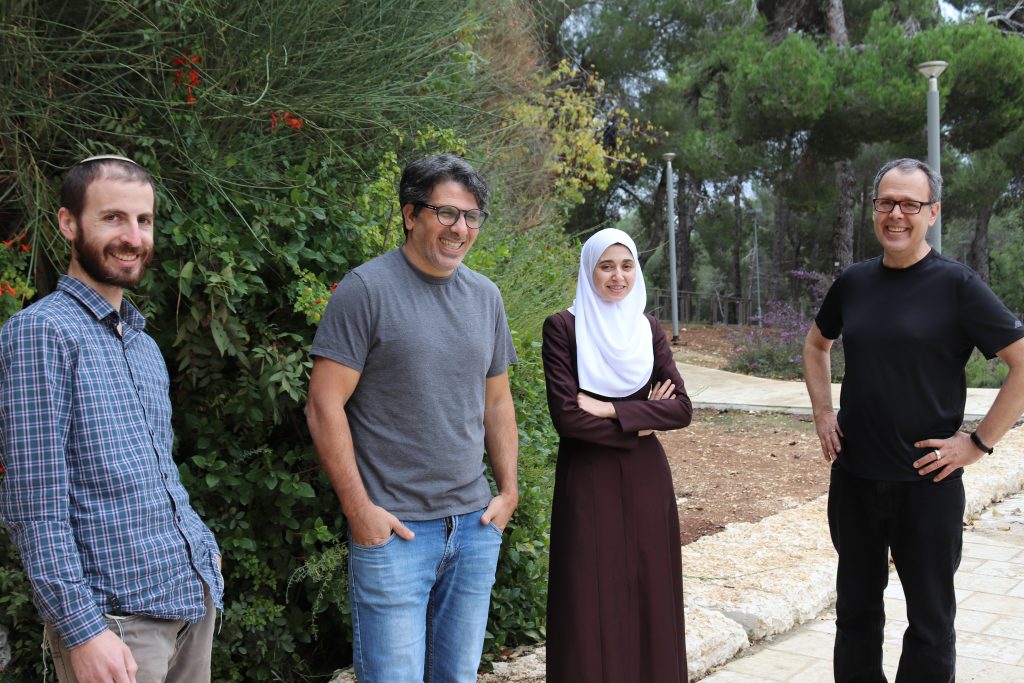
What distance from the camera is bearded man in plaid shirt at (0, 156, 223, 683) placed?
1855 mm

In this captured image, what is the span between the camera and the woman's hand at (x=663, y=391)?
10.5 ft

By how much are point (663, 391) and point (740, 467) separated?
612 cm

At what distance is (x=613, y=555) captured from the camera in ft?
10.1

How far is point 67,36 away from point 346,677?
7.95ft

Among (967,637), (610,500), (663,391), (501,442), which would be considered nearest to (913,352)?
(663,391)

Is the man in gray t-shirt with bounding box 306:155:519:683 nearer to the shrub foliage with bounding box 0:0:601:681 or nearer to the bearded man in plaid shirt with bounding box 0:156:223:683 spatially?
the bearded man in plaid shirt with bounding box 0:156:223:683

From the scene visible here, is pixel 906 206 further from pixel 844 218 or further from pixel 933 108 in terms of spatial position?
pixel 844 218

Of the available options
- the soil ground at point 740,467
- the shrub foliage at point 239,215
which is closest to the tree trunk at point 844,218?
the soil ground at point 740,467

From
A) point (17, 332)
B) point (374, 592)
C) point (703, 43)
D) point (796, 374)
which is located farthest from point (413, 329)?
point (703, 43)

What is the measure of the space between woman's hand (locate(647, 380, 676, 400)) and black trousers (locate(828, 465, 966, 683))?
0.73m

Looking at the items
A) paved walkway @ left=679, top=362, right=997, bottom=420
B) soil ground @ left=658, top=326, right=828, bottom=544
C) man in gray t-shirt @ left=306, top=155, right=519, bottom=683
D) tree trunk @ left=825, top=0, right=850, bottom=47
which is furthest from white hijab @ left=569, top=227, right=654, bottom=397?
tree trunk @ left=825, top=0, right=850, bottom=47

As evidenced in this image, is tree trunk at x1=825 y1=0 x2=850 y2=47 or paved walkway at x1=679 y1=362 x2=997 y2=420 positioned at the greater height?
tree trunk at x1=825 y1=0 x2=850 y2=47

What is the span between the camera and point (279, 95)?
3.46m

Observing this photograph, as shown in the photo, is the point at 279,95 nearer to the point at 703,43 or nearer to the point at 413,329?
the point at 413,329
